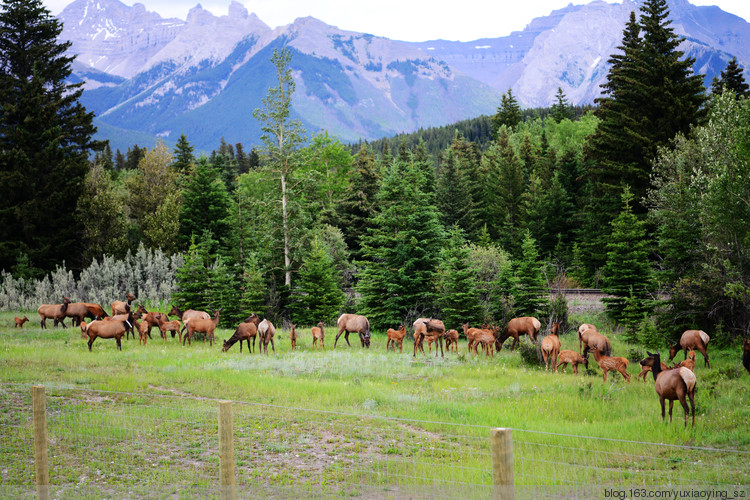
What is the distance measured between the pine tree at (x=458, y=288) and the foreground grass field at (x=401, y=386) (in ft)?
22.4

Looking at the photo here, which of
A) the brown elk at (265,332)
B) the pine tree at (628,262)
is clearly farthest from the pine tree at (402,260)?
the brown elk at (265,332)

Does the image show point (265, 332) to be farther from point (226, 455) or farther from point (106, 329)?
point (226, 455)

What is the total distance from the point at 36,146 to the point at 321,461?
47161 millimetres

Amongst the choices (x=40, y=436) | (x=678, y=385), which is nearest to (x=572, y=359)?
(x=678, y=385)

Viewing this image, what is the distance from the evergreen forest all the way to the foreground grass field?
5.91 m

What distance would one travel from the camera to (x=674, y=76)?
39281 mm

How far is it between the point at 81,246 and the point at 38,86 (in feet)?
45.2

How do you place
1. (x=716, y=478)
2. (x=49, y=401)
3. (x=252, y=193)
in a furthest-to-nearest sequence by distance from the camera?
(x=252, y=193) < (x=49, y=401) < (x=716, y=478)

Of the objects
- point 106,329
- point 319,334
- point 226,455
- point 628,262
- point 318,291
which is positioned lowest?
point 319,334

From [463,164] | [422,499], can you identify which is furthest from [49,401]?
[463,164]

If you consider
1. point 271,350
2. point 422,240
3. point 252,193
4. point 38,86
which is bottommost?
point 271,350

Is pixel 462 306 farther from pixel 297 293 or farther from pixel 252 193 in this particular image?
pixel 252 193

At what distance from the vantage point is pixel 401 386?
52.3 ft

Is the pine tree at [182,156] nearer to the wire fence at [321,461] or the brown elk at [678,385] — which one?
the wire fence at [321,461]
